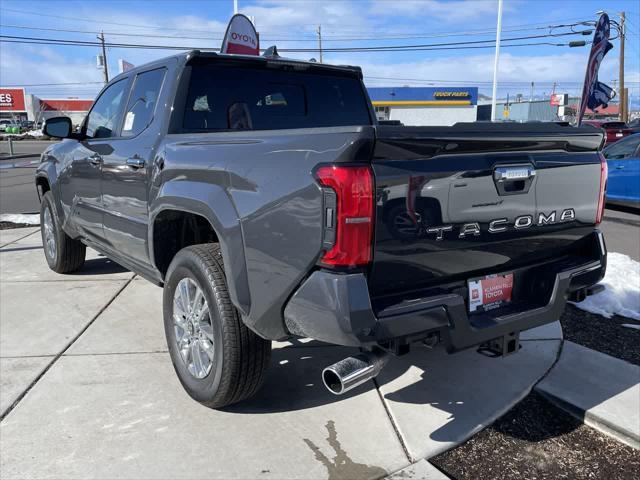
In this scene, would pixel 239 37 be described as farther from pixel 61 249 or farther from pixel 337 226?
pixel 337 226

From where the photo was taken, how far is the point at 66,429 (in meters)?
3.06

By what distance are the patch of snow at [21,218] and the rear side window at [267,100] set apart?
269 inches

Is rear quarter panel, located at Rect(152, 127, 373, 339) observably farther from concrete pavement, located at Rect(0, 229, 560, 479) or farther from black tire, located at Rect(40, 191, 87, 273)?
black tire, located at Rect(40, 191, 87, 273)

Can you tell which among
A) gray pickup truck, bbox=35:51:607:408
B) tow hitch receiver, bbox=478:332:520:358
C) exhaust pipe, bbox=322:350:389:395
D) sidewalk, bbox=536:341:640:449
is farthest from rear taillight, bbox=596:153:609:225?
exhaust pipe, bbox=322:350:389:395

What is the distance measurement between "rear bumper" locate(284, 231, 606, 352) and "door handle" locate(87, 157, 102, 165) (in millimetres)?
2630

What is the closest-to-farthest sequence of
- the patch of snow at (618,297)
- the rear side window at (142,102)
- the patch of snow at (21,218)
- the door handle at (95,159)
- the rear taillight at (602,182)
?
the rear taillight at (602,182) < the rear side window at (142,102) < the door handle at (95,159) < the patch of snow at (618,297) < the patch of snow at (21,218)

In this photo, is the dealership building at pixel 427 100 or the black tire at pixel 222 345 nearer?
the black tire at pixel 222 345

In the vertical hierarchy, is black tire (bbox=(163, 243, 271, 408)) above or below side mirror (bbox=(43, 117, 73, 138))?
below

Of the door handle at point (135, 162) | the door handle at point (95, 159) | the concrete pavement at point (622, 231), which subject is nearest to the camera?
the door handle at point (135, 162)

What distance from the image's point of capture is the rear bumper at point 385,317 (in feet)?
7.32

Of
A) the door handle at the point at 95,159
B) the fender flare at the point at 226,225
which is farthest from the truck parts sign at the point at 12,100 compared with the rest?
the fender flare at the point at 226,225

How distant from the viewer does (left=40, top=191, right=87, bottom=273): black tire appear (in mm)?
5742

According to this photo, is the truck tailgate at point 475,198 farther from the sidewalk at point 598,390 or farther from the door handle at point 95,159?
the door handle at point 95,159

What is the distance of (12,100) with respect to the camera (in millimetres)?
85875
